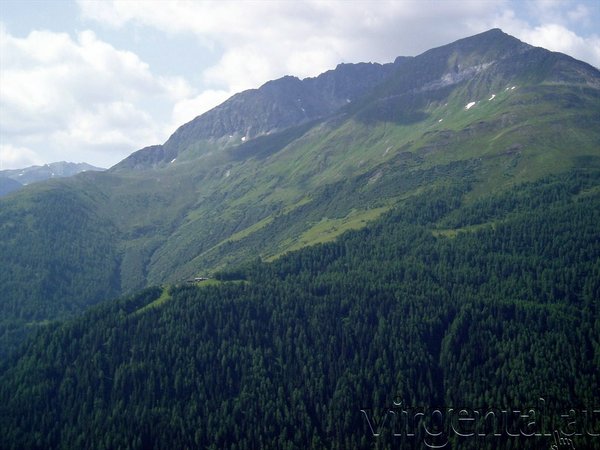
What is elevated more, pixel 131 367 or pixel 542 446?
pixel 131 367

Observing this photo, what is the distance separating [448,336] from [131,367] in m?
107

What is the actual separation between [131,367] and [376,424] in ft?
263

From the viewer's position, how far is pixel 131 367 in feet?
606

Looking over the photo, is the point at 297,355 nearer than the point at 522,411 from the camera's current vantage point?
No

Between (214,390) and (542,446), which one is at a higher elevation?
(214,390)

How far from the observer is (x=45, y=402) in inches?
7077

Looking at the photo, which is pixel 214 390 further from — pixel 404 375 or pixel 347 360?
pixel 404 375

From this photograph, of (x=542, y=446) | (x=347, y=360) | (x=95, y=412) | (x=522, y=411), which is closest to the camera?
(x=542, y=446)

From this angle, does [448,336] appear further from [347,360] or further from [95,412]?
[95,412]

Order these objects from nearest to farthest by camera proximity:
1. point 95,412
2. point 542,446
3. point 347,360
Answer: point 542,446 < point 95,412 < point 347,360

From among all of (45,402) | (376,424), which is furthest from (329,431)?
(45,402)

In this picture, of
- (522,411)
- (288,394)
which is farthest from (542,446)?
(288,394)

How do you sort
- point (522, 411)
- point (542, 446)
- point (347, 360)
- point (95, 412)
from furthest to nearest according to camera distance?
point (347, 360)
point (95, 412)
point (522, 411)
point (542, 446)

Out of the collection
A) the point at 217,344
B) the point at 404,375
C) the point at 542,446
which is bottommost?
the point at 542,446
